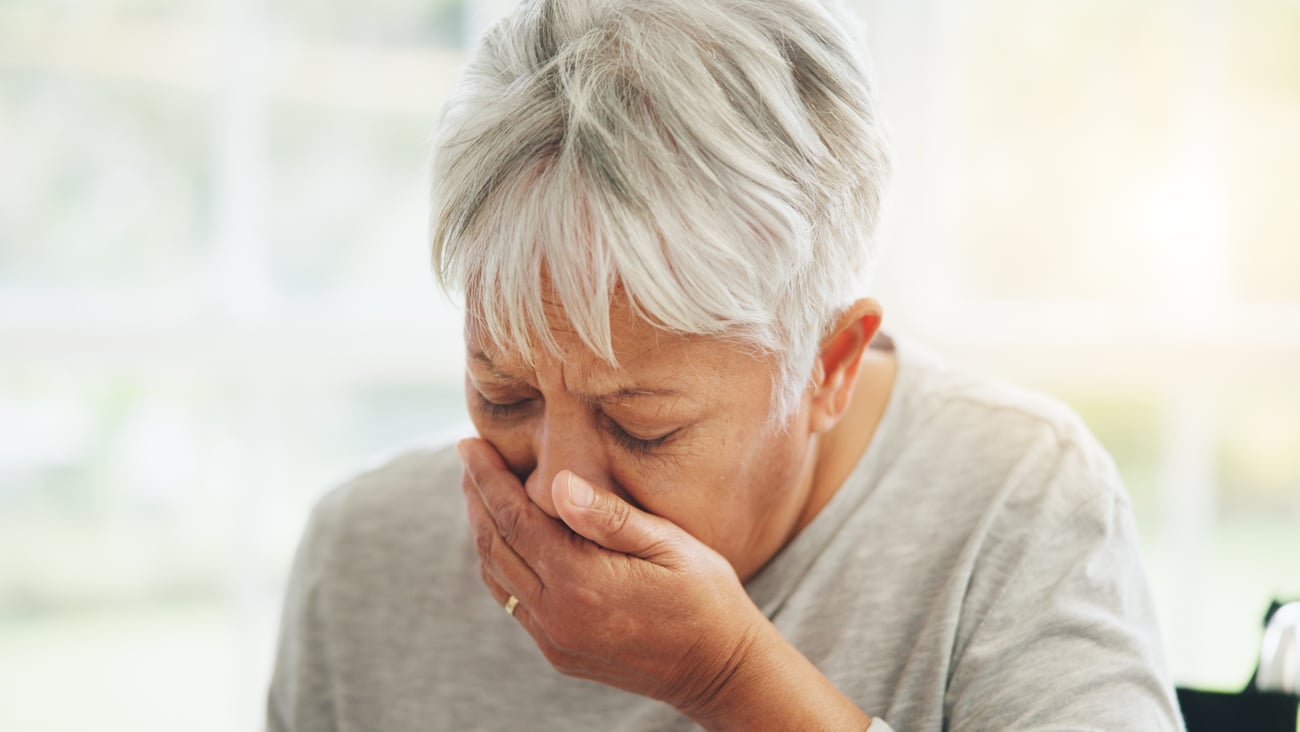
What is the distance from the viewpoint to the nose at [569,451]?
1101mm

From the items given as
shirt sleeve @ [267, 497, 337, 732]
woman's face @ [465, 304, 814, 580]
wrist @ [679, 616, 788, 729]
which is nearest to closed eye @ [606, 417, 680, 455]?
woman's face @ [465, 304, 814, 580]

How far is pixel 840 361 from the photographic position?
48.5 inches

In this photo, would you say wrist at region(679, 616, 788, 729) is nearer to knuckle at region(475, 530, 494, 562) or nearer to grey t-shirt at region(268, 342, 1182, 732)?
grey t-shirt at region(268, 342, 1182, 732)

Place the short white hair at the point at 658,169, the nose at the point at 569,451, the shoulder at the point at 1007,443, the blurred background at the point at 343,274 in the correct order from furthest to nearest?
the blurred background at the point at 343,274
the shoulder at the point at 1007,443
the nose at the point at 569,451
the short white hair at the point at 658,169

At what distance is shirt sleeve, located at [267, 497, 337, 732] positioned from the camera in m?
1.41

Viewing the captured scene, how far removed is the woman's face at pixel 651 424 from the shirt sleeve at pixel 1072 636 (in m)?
0.29

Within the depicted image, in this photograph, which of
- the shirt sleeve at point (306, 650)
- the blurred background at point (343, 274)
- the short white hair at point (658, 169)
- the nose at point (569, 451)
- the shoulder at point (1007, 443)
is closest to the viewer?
the short white hair at point (658, 169)

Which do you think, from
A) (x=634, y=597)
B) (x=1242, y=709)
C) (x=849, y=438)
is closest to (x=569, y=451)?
(x=634, y=597)

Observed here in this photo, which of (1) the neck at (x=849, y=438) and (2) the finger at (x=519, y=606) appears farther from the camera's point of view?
(1) the neck at (x=849, y=438)

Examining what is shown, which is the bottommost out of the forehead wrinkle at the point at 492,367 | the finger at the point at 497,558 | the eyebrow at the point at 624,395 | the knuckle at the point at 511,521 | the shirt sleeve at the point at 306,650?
the shirt sleeve at the point at 306,650

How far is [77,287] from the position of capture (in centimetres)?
241

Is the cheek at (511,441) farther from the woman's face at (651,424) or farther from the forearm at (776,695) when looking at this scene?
the forearm at (776,695)

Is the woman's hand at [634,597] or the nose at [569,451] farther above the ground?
the nose at [569,451]

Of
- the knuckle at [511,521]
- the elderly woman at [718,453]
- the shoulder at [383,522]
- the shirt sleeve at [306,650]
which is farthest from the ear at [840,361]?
the shirt sleeve at [306,650]
